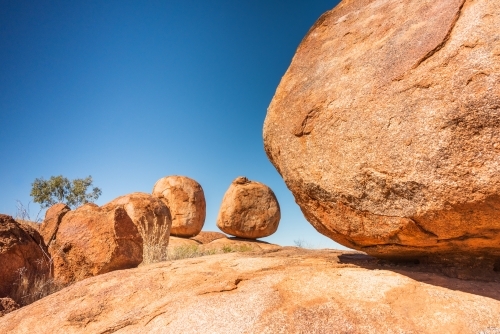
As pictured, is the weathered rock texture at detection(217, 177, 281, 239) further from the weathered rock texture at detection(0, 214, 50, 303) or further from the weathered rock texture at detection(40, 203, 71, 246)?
the weathered rock texture at detection(0, 214, 50, 303)

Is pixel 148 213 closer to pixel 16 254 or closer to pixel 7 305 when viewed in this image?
pixel 16 254

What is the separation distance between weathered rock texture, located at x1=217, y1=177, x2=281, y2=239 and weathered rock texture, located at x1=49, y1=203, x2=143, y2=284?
23.7ft

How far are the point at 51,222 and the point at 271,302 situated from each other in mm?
4888

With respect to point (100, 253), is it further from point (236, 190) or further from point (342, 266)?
point (236, 190)

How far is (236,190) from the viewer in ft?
43.3

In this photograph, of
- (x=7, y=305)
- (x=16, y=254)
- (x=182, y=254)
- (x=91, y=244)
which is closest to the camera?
(x=7, y=305)

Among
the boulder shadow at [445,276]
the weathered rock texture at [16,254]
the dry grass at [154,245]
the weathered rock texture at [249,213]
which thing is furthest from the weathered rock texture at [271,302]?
the weathered rock texture at [249,213]

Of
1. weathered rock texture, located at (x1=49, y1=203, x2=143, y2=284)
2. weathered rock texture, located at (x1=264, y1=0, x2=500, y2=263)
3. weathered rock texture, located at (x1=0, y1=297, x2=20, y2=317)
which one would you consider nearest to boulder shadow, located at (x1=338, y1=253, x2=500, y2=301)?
weathered rock texture, located at (x1=264, y1=0, x2=500, y2=263)

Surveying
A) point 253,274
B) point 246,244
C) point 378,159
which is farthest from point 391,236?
point 246,244

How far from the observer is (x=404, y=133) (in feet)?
7.55

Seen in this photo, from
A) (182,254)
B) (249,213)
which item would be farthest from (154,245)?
(249,213)

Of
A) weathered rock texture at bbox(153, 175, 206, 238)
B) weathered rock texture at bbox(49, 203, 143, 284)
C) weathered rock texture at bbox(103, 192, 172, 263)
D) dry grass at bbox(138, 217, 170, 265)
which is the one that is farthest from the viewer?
weathered rock texture at bbox(153, 175, 206, 238)

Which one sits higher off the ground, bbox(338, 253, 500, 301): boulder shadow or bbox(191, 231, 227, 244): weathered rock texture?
bbox(191, 231, 227, 244): weathered rock texture

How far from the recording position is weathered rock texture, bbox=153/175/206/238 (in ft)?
46.9
